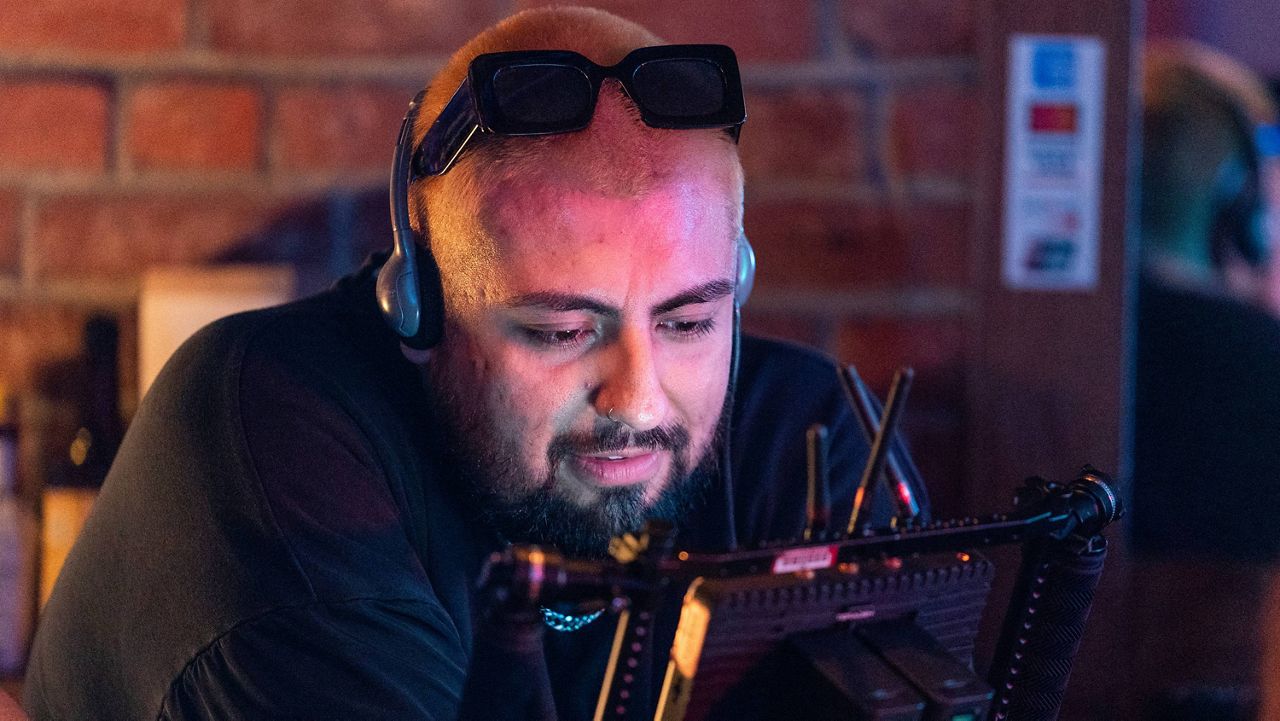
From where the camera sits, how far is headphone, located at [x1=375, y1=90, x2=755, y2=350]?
87cm

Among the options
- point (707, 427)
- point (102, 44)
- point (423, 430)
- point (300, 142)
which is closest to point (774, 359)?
point (707, 427)

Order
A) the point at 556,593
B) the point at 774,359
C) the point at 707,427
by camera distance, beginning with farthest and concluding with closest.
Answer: the point at 774,359
the point at 707,427
the point at 556,593

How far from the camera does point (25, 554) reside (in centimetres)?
126

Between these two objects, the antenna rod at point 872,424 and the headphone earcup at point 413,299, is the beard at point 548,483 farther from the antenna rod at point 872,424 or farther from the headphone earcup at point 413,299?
the antenna rod at point 872,424

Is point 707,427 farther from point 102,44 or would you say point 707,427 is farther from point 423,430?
point 102,44

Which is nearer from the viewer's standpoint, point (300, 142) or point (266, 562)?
point (266, 562)

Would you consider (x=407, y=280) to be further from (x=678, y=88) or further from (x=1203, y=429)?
(x=1203, y=429)

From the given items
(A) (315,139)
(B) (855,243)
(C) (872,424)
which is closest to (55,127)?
(A) (315,139)

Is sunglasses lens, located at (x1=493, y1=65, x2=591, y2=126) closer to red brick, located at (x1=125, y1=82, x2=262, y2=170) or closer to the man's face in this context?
the man's face

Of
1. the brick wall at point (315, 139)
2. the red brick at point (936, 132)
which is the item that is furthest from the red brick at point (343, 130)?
the red brick at point (936, 132)

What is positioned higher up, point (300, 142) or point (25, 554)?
point (300, 142)

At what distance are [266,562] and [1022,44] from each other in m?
0.99

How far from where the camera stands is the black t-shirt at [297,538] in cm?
72

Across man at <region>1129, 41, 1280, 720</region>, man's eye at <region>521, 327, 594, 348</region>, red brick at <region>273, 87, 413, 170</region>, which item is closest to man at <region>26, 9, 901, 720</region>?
man's eye at <region>521, 327, 594, 348</region>
